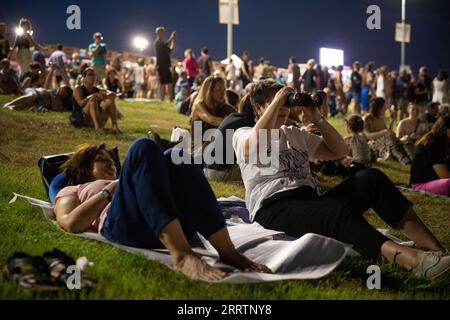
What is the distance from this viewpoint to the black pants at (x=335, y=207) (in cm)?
357

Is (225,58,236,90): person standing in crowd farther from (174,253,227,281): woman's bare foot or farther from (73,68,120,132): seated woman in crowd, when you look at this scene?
(174,253,227,281): woman's bare foot

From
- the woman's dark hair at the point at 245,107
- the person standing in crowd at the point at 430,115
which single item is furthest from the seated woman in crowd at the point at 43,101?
the person standing in crowd at the point at 430,115

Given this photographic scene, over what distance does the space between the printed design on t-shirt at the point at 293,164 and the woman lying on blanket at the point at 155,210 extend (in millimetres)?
825

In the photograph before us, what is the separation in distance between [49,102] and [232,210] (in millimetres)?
7349

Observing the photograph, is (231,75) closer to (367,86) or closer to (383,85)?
(383,85)

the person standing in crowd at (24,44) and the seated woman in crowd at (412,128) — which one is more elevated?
the person standing in crowd at (24,44)

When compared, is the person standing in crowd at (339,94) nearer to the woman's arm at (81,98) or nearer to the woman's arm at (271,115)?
the woman's arm at (81,98)

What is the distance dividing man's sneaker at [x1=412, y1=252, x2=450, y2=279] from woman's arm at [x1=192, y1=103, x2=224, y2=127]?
4.25 meters

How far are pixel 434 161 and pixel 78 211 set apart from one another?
14.6ft

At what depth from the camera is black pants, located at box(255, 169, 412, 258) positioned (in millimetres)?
3566

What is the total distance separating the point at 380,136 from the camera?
9828mm

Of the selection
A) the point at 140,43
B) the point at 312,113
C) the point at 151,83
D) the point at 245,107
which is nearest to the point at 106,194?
the point at 312,113
